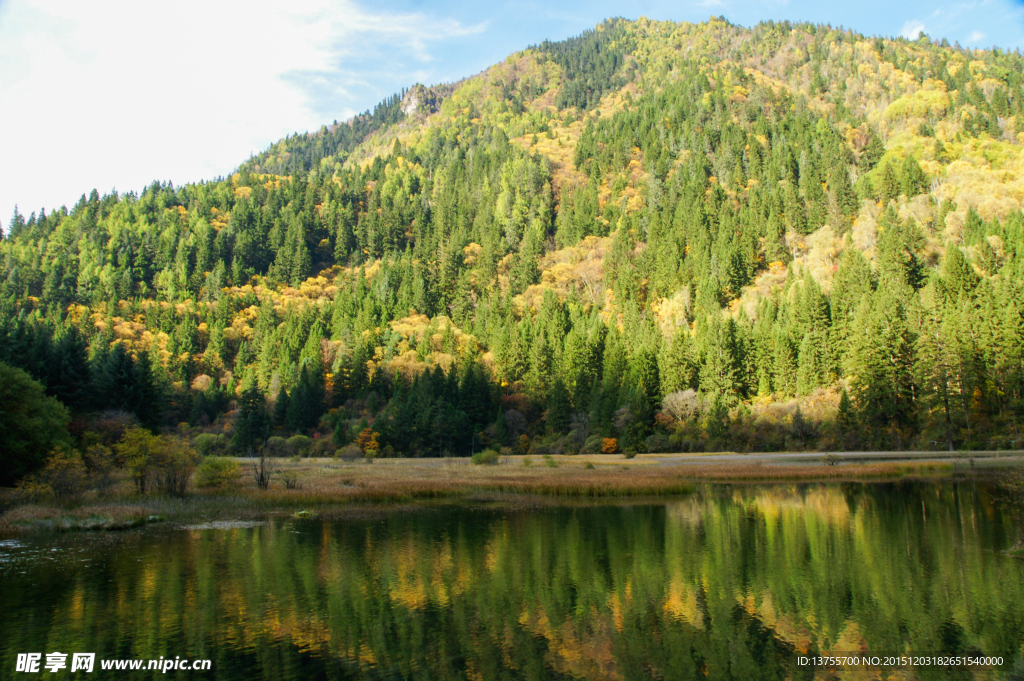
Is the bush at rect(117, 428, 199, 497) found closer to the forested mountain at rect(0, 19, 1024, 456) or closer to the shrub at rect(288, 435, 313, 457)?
the forested mountain at rect(0, 19, 1024, 456)

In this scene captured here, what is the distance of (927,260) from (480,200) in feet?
406

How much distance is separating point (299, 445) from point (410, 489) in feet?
195

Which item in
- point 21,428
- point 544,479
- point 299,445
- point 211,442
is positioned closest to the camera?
point 21,428

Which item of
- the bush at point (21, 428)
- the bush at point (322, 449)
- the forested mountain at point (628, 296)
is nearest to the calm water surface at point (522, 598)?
the bush at point (21, 428)

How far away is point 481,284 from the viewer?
160m

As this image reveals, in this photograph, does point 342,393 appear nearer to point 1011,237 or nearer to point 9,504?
point 9,504

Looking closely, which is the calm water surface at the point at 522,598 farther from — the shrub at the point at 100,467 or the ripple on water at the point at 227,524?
the shrub at the point at 100,467

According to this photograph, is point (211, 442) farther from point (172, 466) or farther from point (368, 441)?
point (172, 466)

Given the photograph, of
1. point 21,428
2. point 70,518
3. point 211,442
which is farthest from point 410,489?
point 211,442

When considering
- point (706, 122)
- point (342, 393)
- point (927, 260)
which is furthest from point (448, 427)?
point (706, 122)

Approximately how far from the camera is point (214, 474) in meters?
43.1

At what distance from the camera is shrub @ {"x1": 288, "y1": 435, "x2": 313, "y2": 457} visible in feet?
312

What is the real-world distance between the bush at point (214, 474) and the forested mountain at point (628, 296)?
2808cm

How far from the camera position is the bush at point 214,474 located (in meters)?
43.1
